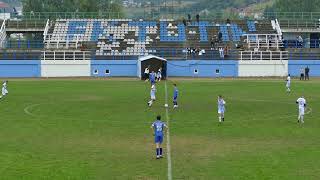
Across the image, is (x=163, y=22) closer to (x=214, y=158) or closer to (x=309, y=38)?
(x=309, y=38)

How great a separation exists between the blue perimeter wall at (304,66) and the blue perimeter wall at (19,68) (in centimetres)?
3376

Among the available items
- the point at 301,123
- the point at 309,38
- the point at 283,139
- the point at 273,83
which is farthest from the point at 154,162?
the point at 309,38

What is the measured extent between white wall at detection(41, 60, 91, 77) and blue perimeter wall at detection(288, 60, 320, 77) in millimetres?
27122

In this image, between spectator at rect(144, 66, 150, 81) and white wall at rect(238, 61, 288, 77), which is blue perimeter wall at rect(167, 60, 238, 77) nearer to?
white wall at rect(238, 61, 288, 77)

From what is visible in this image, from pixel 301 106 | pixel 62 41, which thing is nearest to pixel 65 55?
pixel 62 41

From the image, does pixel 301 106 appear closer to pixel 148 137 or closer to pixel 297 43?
pixel 148 137

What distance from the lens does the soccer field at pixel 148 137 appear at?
26016 millimetres

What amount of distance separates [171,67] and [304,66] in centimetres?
1773

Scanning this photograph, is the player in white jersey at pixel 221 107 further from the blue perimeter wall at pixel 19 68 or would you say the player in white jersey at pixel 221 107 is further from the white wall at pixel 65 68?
the blue perimeter wall at pixel 19 68

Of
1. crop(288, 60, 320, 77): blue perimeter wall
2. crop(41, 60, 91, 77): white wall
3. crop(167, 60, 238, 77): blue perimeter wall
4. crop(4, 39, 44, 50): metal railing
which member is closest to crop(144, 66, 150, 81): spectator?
crop(167, 60, 238, 77): blue perimeter wall

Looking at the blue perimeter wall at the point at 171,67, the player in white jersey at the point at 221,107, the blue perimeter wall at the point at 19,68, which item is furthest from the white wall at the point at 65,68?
the player in white jersey at the point at 221,107

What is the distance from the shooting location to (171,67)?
3460 inches

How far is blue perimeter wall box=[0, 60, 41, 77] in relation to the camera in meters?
88.2

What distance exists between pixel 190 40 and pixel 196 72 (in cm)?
910
